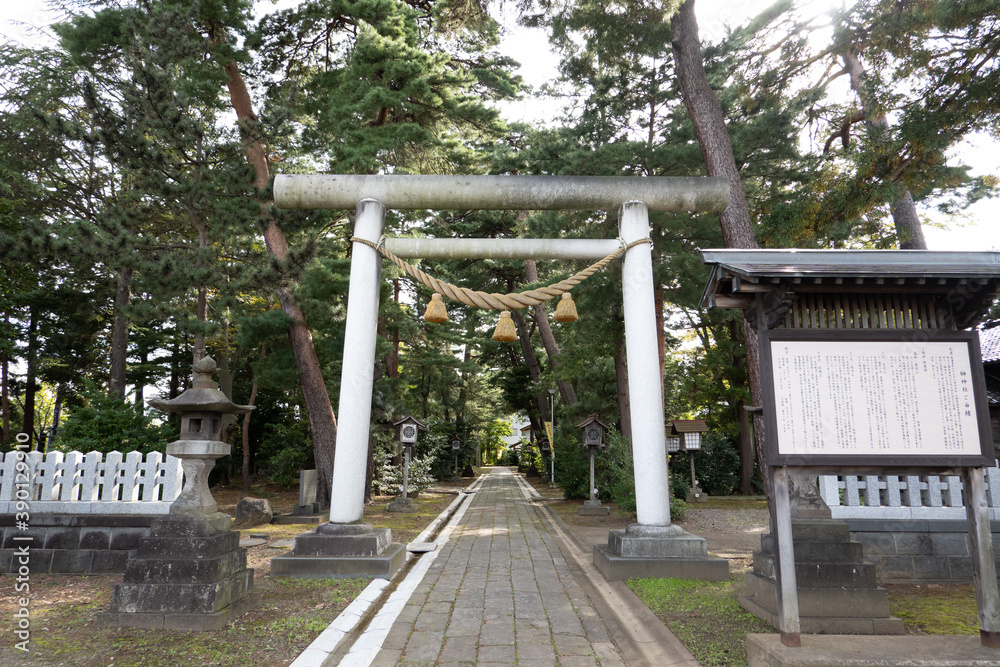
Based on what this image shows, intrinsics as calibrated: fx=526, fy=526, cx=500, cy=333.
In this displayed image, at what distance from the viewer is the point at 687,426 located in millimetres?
16188

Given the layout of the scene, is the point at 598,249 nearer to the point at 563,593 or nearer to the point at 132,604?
the point at 563,593

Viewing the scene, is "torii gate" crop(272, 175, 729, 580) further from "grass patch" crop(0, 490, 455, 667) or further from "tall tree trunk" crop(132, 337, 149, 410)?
"tall tree trunk" crop(132, 337, 149, 410)

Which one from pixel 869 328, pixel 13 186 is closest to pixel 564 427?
pixel 869 328

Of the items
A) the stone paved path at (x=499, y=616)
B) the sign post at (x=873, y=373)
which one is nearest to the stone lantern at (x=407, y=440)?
the stone paved path at (x=499, y=616)

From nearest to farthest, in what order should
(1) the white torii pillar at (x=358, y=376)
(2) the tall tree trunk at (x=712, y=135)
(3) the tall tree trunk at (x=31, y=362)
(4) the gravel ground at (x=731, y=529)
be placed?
(1) the white torii pillar at (x=358, y=376) → (4) the gravel ground at (x=731, y=529) → (2) the tall tree trunk at (x=712, y=135) → (3) the tall tree trunk at (x=31, y=362)

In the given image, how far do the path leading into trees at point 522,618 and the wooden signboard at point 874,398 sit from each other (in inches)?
71.4

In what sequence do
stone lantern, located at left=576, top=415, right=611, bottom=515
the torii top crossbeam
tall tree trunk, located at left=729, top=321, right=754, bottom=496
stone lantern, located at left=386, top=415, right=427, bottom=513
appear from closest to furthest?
the torii top crossbeam < stone lantern, located at left=576, top=415, right=611, bottom=515 < stone lantern, located at left=386, top=415, right=427, bottom=513 < tall tree trunk, located at left=729, top=321, right=754, bottom=496

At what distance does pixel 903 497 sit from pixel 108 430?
1493 centimetres

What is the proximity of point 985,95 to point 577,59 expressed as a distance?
26.2 feet

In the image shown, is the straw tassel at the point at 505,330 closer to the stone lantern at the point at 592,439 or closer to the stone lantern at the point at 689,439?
the stone lantern at the point at 592,439

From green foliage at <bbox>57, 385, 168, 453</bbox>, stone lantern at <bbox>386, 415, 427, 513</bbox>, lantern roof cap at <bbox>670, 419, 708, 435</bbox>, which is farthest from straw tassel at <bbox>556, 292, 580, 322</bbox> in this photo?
lantern roof cap at <bbox>670, 419, 708, 435</bbox>

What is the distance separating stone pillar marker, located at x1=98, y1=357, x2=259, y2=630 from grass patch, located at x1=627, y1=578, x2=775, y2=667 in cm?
382

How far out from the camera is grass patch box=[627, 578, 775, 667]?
12.7 feet

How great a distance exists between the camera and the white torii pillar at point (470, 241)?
21.1ft
